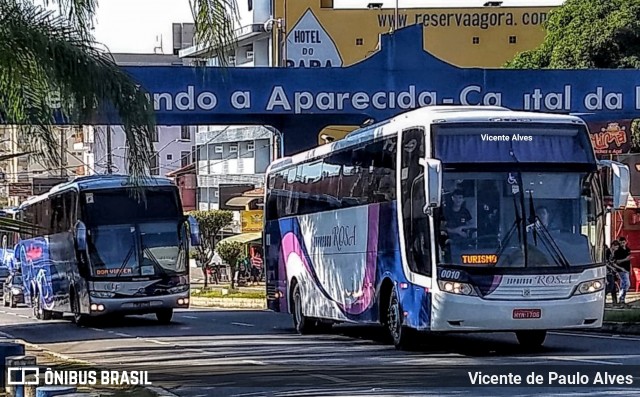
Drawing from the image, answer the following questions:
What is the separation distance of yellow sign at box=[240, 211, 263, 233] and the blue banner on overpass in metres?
30.0

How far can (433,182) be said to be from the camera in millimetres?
15516

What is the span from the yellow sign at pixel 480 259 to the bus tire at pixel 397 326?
1.69 metres

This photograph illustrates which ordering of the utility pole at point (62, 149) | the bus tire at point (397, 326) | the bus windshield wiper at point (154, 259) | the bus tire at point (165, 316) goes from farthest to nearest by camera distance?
1. the bus tire at point (165, 316)
2. the bus windshield wiper at point (154, 259)
3. the bus tire at point (397, 326)
4. the utility pole at point (62, 149)

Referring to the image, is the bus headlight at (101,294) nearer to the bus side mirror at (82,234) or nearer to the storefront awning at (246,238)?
the bus side mirror at (82,234)

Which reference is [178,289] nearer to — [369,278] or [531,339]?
Answer: [369,278]

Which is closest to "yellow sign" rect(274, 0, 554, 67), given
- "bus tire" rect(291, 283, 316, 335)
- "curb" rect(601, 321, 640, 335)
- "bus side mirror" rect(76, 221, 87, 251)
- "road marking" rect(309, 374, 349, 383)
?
"bus side mirror" rect(76, 221, 87, 251)

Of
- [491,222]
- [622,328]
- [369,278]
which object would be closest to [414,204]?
[491,222]

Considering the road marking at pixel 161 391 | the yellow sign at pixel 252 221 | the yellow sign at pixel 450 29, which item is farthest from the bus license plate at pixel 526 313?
the yellow sign at pixel 450 29

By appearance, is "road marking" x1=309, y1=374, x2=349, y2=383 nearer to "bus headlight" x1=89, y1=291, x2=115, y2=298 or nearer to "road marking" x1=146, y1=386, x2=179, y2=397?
"road marking" x1=146, y1=386, x2=179, y2=397

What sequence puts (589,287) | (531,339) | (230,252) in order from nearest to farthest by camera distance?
(589,287) → (531,339) → (230,252)

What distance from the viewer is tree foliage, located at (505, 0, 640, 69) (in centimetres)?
3988

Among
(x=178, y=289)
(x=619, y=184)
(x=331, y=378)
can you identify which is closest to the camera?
(x=331, y=378)

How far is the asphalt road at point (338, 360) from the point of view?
1300 cm

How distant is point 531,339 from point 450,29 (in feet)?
147
